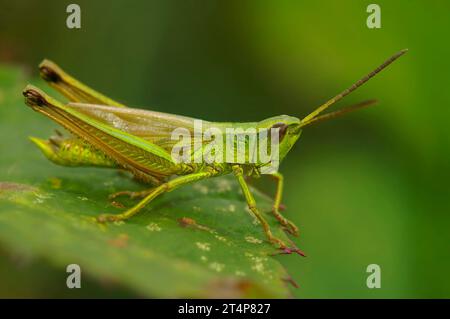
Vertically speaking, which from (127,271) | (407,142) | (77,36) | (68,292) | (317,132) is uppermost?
(77,36)

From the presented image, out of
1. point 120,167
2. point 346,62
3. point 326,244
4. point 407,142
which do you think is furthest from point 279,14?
point 120,167

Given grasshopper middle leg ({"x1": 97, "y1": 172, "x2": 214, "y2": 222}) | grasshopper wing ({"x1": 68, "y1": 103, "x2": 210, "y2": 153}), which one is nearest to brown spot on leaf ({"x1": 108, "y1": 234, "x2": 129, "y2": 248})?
grasshopper middle leg ({"x1": 97, "y1": 172, "x2": 214, "y2": 222})

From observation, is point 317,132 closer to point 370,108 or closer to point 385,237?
point 370,108

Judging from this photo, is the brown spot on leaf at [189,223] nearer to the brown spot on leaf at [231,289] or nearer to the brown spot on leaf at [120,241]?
the brown spot on leaf at [120,241]

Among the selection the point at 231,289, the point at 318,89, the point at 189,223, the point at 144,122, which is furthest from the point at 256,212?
the point at 318,89

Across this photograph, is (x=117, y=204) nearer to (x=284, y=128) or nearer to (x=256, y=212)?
(x=256, y=212)

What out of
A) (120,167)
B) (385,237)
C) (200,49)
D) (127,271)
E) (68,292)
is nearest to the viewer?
(127,271)
